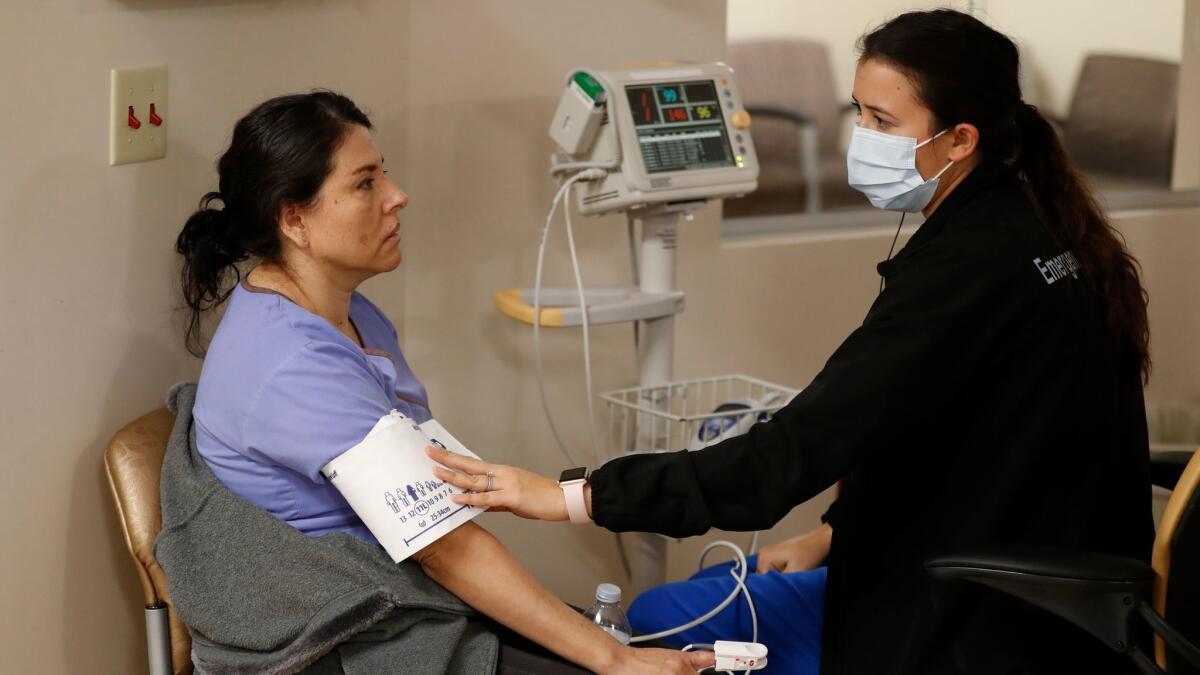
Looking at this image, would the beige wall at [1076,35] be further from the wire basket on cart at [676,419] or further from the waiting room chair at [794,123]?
the wire basket on cart at [676,419]

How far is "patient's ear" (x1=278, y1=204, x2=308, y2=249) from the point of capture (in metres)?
1.83

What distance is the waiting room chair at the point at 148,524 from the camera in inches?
70.4

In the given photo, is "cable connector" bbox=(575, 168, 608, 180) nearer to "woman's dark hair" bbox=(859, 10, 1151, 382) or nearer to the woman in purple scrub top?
the woman in purple scrub top

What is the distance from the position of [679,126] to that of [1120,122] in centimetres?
247

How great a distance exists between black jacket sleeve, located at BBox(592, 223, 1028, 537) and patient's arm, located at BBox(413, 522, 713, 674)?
0.18 metres

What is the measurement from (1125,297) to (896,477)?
0.37m

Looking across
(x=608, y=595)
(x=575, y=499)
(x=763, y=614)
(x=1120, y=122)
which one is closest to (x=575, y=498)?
(x=575, y=499)

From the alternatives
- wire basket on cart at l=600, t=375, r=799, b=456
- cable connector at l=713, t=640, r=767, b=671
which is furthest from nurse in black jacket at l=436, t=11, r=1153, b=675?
wire basket on cart at l=600, t=375, r=799, b=456

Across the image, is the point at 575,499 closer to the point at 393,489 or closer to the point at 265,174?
the point at 393,489

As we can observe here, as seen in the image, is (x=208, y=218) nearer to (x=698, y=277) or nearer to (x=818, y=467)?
(x=818, y=467)

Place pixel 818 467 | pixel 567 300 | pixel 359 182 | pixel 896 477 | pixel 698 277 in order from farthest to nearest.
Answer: pixel 698 277, pixel 567 300, pixel 359 182, pixel 896 477, pixel 818 467

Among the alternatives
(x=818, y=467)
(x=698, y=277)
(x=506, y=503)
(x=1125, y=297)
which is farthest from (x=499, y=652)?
(x=698, y=277)

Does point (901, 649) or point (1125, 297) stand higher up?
point (1125, 297)

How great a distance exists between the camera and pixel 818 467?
159cm
